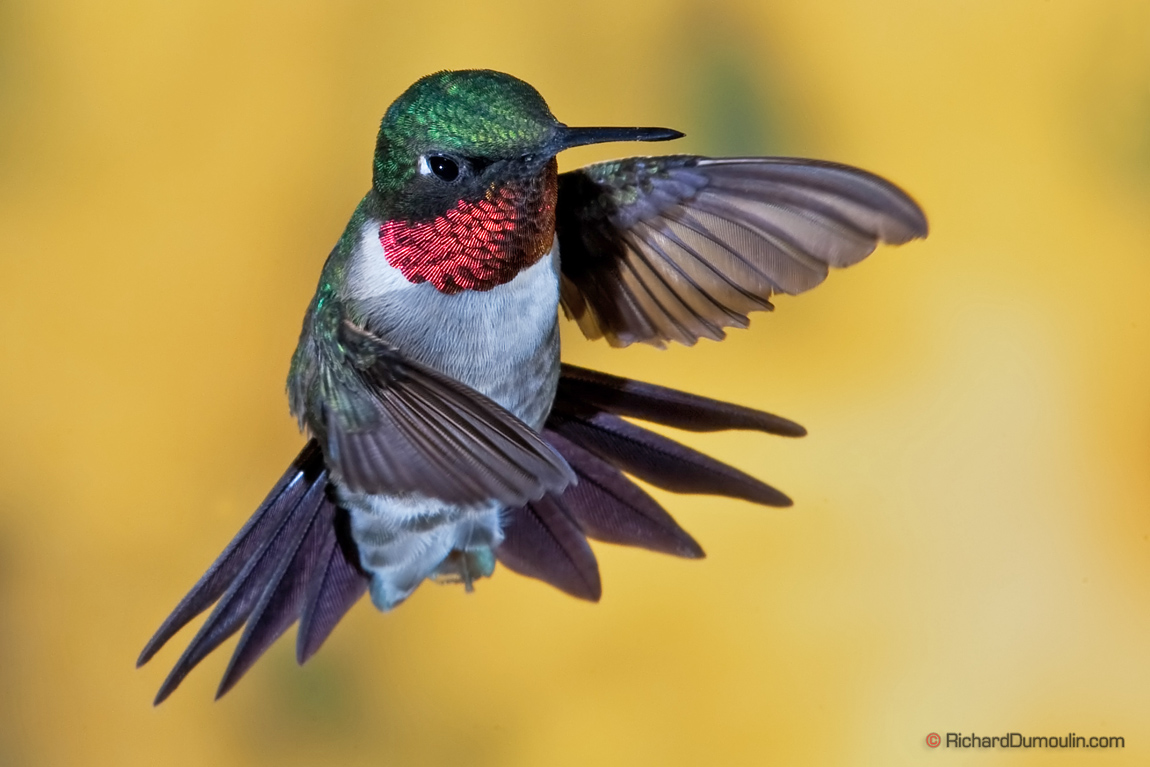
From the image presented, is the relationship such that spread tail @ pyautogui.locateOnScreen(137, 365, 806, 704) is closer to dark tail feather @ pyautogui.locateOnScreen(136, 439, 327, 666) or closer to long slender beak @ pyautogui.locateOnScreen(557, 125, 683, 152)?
dark tail feather @ pyautogui.locateOnScreen(136, 439, 327, 666)

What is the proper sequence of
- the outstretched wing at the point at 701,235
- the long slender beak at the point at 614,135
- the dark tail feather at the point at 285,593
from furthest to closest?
the dark tail feather at the point at 285,593, the outstretched wing at the point at 701,235, the long slender beak at the point at 614,135

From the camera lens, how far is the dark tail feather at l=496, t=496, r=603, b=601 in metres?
Result: 0.95

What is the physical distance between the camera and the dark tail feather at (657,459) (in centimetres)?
87

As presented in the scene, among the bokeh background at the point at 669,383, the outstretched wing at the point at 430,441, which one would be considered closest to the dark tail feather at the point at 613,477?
the outstretched wing at the point at 430,441

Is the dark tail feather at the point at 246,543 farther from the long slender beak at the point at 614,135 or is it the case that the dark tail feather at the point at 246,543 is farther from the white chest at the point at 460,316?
the long slender beak at the point at 614,135

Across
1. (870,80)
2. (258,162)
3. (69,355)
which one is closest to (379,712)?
(69,355)

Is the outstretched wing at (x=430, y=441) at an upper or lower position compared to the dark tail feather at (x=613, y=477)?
upper

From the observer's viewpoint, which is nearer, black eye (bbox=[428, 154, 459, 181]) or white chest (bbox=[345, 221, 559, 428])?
black eye (bbox=[428, 154, 459, 181])

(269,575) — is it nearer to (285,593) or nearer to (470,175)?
(285,593)

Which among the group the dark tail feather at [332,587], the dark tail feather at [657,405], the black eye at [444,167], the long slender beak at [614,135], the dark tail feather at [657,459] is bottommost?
the dark tail feather at [332,587]

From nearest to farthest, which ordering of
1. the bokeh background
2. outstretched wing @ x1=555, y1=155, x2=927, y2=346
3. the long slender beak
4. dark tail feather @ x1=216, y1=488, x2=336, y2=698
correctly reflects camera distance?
the long slender beak, outstretched wing @ x1=555, y1=155, x2=927, y2=346, dark tail feather @ x1=216, y1=488, x2=336, y2=698, the bokeh background

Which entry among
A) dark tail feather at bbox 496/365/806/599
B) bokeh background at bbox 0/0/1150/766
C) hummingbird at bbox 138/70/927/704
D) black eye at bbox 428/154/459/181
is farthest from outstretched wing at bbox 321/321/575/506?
bokeh background at bbox 0/0/1150/766

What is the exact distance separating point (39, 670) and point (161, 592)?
15 centimetres

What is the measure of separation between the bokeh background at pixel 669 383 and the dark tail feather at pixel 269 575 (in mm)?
378
